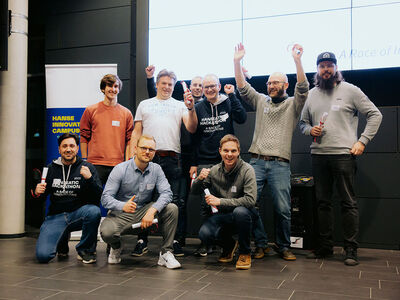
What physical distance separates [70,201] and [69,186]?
0.44 ft

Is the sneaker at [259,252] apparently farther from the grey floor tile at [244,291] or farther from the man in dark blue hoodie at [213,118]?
the grey floor tile at [244,291]

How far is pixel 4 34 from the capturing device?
4461 mm

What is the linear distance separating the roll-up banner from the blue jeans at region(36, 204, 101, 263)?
1.39 meters

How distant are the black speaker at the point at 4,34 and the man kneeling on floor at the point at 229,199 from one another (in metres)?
2.61

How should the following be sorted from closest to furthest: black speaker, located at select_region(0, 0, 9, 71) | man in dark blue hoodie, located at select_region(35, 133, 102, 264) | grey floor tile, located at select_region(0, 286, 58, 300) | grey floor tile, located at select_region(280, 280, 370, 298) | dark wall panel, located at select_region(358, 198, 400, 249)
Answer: grey floor tile, located at select_region(0, 286, 58, 300) < grey floor tile, located at select_region(280, 280, 370, 298) < man in dark blue hoodie, located at select_region(35, 133, 102, 264) < dark wall panel, located at select_region(358, 198, 400, 249) < black speaker, located at select_region(0, 0, 9, 71)

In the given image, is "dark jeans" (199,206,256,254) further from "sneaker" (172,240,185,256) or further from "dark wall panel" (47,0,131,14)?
"dark wall panel" (47,0,131,14)

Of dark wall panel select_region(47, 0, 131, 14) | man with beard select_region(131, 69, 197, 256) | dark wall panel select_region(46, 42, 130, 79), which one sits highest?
dark wall panel select_region(47, 0, 131, 14)

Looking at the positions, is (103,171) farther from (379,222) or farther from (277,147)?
(379,222)

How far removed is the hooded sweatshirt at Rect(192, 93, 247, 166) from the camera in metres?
3.61

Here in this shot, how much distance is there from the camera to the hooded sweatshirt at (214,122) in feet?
11.8

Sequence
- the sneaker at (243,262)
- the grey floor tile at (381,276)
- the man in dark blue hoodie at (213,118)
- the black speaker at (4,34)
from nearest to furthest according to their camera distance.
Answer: the grey floor tile at (381,276) < the sneaker at (243,262) < the man in dark blue hoodie at (213,118) < the black speaker at (4,34)

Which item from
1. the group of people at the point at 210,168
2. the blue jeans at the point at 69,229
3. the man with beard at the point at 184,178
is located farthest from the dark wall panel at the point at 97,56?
the blue jeans at the point at 69,229

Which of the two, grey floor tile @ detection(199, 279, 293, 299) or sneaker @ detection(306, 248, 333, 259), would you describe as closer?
grey floor tile @ detection(199, 279, 293, 299)

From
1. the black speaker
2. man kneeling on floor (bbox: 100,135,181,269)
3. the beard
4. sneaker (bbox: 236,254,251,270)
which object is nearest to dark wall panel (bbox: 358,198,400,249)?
the beard
